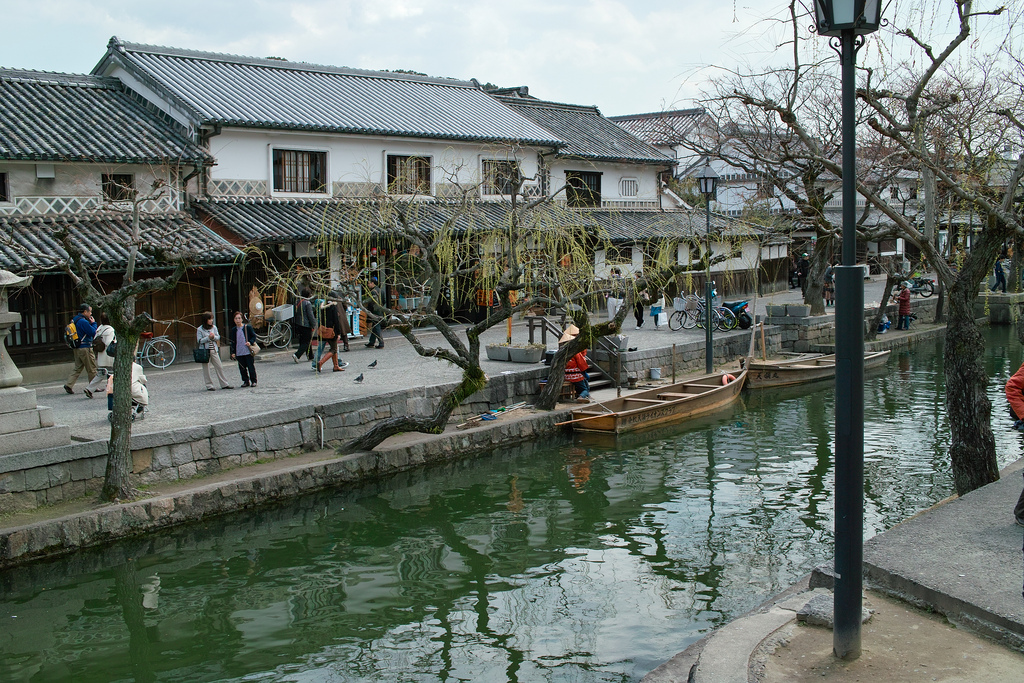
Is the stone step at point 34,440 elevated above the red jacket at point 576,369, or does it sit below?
below

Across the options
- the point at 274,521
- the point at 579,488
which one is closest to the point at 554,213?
the point at 579,488

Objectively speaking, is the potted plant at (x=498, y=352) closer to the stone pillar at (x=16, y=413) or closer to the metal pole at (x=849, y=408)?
the stone pillar at (x=16, y=413)

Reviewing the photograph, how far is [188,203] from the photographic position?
1958 centimetres

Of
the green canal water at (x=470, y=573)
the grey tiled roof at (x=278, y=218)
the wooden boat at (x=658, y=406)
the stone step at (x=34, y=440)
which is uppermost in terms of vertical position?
the grey tiled roof at (x=278, y=218)

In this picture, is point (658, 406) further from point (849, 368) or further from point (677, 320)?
point (849, 368)

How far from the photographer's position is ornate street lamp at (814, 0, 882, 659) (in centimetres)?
523

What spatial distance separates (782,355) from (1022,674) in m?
20.0

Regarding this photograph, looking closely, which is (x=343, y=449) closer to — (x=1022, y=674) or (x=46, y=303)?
(x=46, y=303)

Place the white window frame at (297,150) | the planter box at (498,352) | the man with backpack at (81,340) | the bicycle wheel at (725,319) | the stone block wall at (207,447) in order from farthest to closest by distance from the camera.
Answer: the bicycle wheel at (725,319) → the white window frame at (297,150) → the planter box at (498,352) → the man with backpack at (81,340) → the stone block wall at (207,447)

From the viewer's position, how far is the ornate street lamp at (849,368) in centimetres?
523

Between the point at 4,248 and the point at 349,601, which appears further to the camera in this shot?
the point at 4,248

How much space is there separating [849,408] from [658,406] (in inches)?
452

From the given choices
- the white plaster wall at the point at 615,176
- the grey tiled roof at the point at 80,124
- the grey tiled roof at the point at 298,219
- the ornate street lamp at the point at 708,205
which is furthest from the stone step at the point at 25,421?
the white plaster wall at the point at 615,176

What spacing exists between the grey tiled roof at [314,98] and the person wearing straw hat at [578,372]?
8943 millimetres
